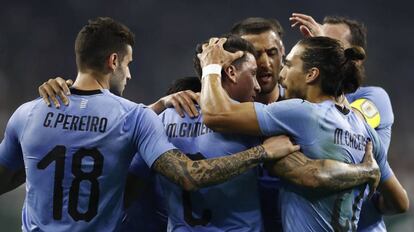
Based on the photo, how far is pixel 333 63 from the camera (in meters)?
3.21

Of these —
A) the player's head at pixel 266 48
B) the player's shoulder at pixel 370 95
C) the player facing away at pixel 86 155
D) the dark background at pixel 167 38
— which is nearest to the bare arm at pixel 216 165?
the player facing away at pixel 86 155

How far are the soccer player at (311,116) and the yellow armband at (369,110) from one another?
874mm

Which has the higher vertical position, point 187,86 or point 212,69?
point 212,69

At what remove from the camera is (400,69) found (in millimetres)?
10984

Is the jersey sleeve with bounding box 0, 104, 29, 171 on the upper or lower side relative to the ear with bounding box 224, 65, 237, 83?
lower

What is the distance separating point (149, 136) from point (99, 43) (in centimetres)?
58

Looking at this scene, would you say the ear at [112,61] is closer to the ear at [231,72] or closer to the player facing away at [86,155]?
the player facing away at [86,155]

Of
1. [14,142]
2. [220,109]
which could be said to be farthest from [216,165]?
[14,142]

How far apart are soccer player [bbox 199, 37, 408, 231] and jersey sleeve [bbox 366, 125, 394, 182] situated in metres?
0.05

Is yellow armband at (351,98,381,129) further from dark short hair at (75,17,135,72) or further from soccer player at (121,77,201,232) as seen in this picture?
dark short hair at (75,17,135,72)

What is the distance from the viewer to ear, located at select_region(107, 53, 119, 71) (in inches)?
131

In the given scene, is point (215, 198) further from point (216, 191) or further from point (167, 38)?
point (167, 38)

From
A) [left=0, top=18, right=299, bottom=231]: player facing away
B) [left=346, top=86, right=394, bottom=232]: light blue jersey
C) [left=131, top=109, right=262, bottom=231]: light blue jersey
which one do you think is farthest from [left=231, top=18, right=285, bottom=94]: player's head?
[left=0, top=18, right=299, bottom=231]: player facing away

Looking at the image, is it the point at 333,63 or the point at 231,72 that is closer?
the point at 333,63
